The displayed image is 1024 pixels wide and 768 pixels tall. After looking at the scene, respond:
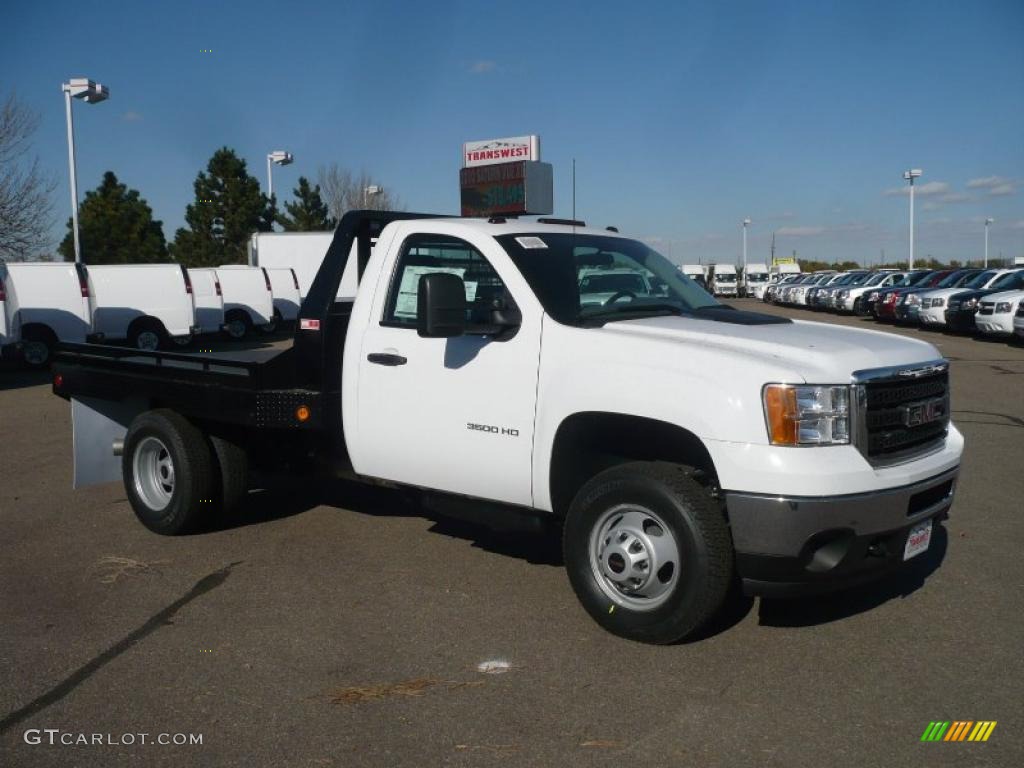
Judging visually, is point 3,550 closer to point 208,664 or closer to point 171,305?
point 208,664

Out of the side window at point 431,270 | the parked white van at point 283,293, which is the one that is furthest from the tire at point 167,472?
the parked white van at point 283,293

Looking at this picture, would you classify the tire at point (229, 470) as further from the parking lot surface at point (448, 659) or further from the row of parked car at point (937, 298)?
the row of parked car at point (937, 298)

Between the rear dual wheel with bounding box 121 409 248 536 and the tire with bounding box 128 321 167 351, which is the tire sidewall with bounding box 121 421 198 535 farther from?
the tire with bounding box 128 321 167 351

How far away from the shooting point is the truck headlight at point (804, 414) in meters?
4.10

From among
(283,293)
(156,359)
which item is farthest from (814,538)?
(283,293)

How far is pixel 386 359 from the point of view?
214 inches

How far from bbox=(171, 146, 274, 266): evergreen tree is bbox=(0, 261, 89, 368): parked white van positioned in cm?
2448

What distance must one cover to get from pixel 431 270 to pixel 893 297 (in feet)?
88.6

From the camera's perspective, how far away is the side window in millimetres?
5323

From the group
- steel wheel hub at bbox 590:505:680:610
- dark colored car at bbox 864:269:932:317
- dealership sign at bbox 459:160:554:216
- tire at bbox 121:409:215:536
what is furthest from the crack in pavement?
dark colored car at bbox 864:269:932:317

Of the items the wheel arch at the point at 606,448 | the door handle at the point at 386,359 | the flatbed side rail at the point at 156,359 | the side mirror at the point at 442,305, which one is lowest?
the wheel arch at the point at 606,448

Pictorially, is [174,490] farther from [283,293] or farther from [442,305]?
[283,293]

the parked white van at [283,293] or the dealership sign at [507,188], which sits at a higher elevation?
the dealership sign at [507,188]

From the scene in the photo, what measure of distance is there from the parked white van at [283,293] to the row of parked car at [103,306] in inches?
109
